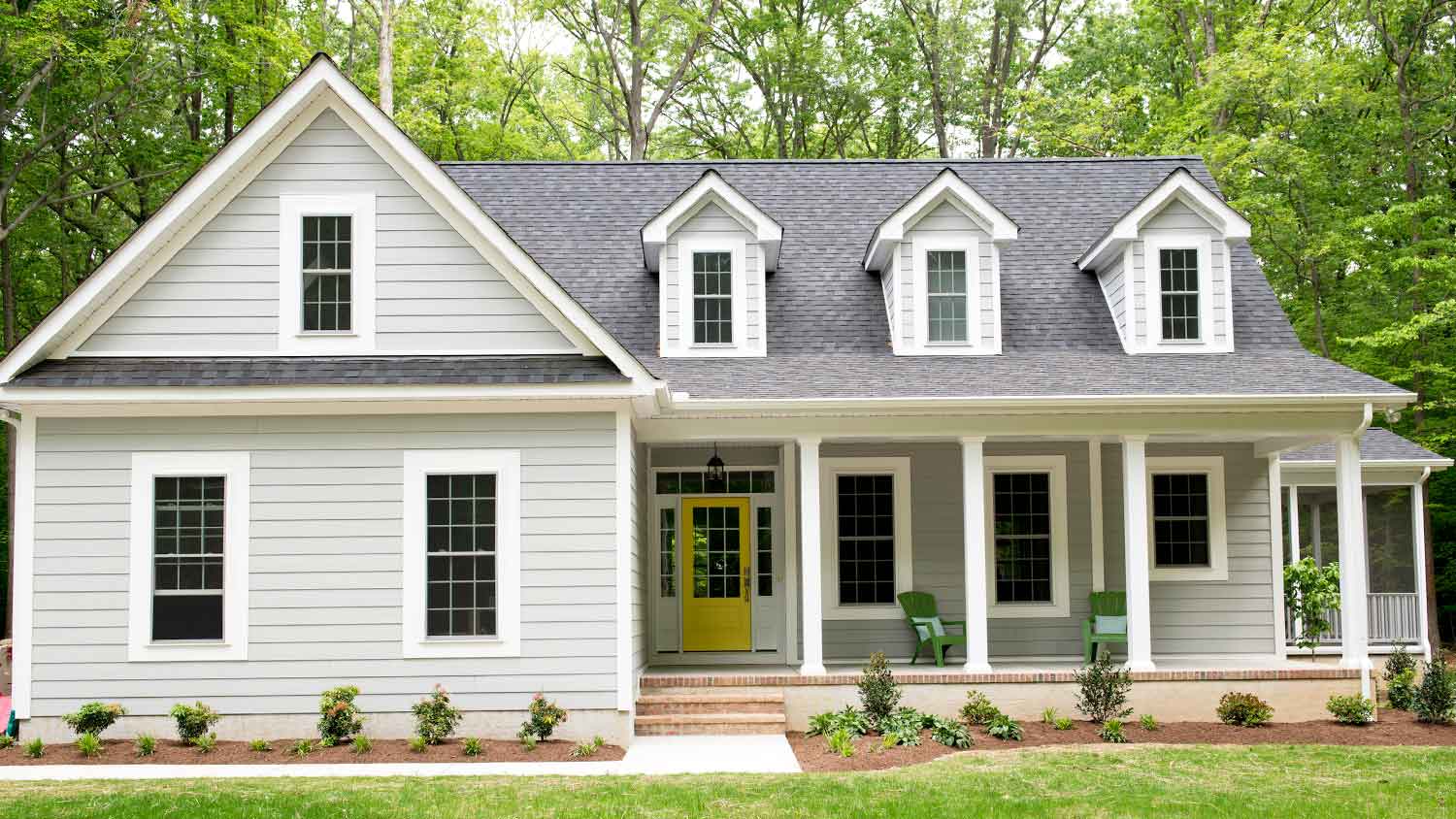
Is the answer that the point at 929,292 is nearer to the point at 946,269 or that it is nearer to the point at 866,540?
the point at 946,269

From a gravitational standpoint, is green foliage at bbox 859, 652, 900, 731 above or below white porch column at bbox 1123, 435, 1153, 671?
below

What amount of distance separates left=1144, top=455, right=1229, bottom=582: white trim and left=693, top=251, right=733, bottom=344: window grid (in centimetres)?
553

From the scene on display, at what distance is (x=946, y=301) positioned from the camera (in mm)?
16234

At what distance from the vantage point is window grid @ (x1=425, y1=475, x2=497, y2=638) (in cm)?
1270

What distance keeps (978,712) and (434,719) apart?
535cm

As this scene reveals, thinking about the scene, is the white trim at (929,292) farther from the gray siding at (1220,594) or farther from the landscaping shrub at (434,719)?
the landscaping shrub at (434,719)

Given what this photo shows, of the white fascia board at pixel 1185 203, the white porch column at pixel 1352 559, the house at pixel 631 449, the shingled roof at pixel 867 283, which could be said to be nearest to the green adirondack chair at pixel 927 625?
the house at pixel 631 449

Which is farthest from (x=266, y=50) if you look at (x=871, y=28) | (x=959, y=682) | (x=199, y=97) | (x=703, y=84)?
(x=959, y=682)

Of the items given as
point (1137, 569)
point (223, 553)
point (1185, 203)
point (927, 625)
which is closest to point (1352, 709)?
point (1137, 569)

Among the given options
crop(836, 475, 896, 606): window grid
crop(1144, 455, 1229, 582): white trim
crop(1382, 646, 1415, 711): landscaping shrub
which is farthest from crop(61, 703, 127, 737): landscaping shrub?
crop(1382, 646, 1415, 711): landscaping shrub

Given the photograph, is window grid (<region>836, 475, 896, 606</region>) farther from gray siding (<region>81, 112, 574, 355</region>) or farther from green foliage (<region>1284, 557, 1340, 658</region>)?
green foliage (<region>1284, 557, 1340, 658</region>)

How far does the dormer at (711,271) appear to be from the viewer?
16.0 m

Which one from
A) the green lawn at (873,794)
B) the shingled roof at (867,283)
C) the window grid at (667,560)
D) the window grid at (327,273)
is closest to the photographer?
the green lawn at (873,794)

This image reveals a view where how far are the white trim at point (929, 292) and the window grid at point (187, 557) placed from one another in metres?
8.00
